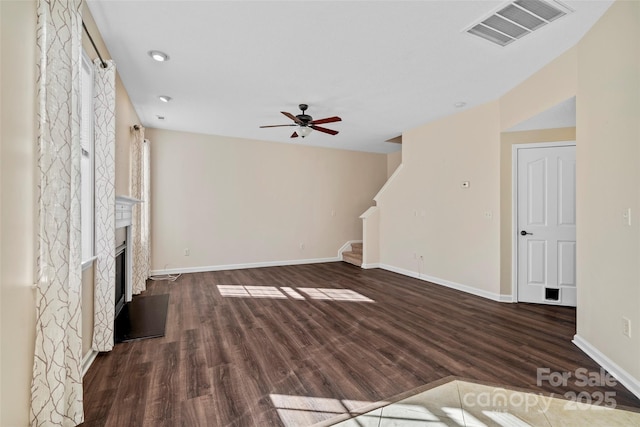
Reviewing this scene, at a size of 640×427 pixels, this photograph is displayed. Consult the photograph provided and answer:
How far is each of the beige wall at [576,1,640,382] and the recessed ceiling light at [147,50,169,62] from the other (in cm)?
389

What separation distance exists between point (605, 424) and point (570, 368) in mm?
630

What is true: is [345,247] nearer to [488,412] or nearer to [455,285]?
[455,285]

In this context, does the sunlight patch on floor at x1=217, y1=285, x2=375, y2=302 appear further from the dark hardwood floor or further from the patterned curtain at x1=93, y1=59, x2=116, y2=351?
the patterned curtain at x1=93, y1=59, x2=116, y2=351

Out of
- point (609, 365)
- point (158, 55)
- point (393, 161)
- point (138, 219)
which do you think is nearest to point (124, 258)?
point (138, 219)

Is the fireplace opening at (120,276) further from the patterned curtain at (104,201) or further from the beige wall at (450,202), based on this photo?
the beige wall at (450,202)

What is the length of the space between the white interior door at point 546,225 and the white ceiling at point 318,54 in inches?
45.6

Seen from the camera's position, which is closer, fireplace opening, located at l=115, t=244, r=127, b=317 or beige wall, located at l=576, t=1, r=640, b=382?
beige wall, located at l=576, t=1, r=640, b=382

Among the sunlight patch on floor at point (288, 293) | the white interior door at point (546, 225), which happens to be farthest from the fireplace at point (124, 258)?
the white interior door at point (546, 225)

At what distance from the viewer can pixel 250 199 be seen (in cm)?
622

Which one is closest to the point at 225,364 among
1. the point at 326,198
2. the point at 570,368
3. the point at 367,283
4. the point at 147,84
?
the point at 570,368

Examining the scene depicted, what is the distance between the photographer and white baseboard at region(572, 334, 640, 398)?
1986mm

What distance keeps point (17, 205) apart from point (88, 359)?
1688mm

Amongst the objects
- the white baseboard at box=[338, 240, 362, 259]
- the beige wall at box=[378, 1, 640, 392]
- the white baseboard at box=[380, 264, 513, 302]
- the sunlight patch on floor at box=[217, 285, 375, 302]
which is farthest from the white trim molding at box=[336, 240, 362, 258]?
the sunlight patch on floor at box=[217, 285, 375, 302]

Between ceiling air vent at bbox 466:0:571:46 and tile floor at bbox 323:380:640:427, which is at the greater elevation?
ceiling air vent at bbox 466:0:571:46
